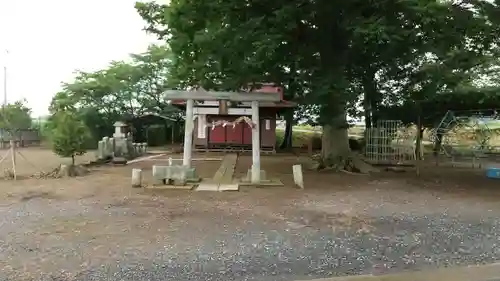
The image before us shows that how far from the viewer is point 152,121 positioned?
32844 millimetres

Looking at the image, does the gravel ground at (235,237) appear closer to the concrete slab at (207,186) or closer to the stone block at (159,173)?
the concrete slab at (207,186)

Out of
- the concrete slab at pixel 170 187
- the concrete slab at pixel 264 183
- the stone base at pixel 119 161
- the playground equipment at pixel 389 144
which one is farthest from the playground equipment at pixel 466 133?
the stone base at pixel 119 161

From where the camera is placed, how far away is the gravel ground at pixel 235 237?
495cm

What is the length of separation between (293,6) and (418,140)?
35.1ft

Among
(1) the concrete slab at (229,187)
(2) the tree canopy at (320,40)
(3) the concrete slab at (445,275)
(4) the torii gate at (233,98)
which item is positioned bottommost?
(3) the concrete slab at (445,275)

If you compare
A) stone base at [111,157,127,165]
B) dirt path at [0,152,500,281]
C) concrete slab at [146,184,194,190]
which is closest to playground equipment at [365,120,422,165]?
dirt path at [0,152,500,281]

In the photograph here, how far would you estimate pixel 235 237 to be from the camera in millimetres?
6359

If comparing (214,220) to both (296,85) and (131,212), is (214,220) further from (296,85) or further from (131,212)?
(296,85)

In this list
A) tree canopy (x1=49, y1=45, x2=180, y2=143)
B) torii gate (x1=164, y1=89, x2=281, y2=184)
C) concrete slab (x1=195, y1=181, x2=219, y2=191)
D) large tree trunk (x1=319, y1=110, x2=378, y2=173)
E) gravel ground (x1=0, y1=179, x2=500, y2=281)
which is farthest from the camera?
tree canopy (x1=49, y1=45, x2=180, y2=143)

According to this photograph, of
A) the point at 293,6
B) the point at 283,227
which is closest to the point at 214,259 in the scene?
the point at 283,227

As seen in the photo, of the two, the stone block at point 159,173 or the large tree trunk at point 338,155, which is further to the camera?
the large tree trunk at point 338,155

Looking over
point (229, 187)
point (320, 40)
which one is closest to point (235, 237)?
point (229, 187)

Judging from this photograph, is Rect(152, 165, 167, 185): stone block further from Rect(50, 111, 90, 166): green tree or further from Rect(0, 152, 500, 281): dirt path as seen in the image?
Rect(50, 111, 90, 166): green tree

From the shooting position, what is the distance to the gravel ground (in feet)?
16.3
